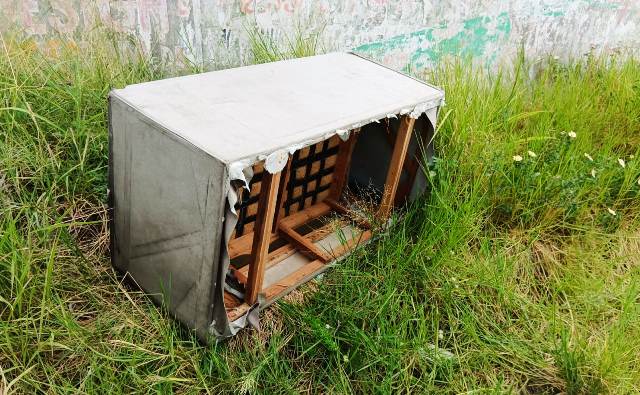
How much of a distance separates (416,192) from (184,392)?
1692 mm

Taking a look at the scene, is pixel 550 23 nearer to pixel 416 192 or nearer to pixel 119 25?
pixel 416 192

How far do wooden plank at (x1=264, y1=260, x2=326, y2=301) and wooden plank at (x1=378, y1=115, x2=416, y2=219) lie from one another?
0.49 metres

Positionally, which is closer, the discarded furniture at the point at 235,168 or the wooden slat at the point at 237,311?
A: the discarded furniture at the point at 235,168

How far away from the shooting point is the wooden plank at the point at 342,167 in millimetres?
3326

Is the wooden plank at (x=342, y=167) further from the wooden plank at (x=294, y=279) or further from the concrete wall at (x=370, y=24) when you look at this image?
the concrete wall at (x=370, y=24)

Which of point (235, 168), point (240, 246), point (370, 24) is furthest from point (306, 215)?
point (370, 24)

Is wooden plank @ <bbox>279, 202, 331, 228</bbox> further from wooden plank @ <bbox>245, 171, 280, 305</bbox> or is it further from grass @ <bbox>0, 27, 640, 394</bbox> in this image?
wooden plank @ <bbox>245, 171, 280, 305</bbox>

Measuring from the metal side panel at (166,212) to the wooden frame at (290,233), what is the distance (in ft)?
0.89

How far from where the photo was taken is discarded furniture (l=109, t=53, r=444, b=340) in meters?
2.07

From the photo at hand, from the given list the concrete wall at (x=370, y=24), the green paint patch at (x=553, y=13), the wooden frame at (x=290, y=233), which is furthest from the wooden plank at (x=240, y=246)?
the green paint patch at (x=553, y=13)

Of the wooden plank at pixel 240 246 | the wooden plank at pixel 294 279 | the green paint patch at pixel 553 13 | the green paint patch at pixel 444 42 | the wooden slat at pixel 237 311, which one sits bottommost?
the wooden plank at pixel 240 246

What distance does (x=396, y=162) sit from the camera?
298 cm

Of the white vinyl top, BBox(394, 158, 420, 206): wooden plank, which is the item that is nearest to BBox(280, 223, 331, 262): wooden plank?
BBox(394, 158, 420, 206): wooden plank

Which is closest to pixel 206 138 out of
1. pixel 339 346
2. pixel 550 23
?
pixel 339 346
